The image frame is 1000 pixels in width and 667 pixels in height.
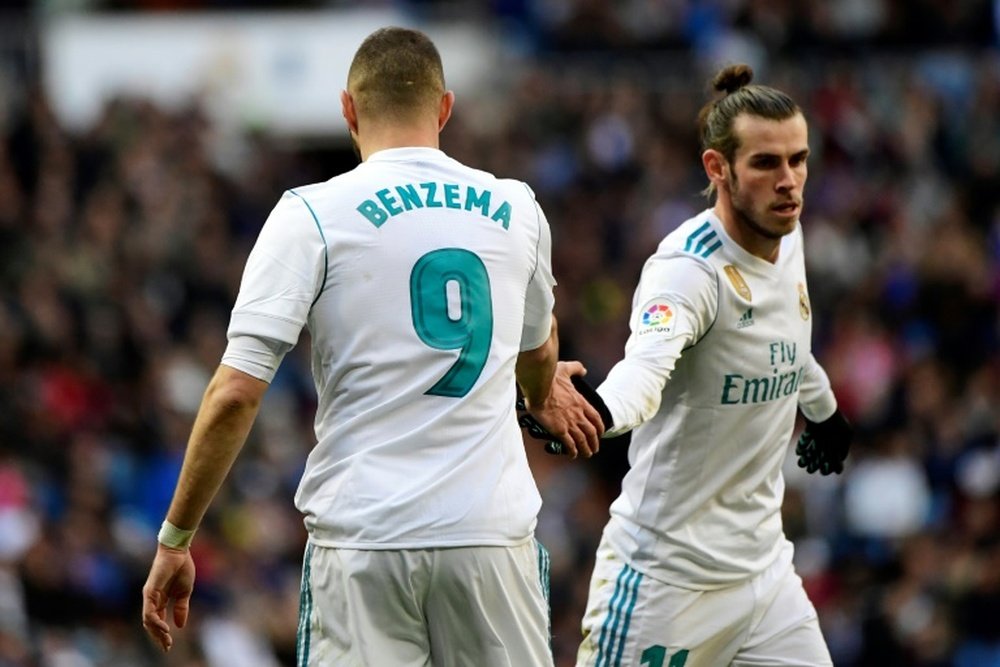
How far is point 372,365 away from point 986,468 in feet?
30.1

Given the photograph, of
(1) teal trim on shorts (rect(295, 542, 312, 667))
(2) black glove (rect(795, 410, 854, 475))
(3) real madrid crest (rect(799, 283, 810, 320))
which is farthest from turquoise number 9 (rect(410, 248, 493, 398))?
(2) black glove (rect(795, 410, 854, 475))

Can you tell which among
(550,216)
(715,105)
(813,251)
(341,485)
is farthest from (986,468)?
(341,485)

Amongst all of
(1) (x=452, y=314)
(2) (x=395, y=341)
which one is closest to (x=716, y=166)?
(1) (x=452, y=314)

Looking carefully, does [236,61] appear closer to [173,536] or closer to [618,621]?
[618,621]

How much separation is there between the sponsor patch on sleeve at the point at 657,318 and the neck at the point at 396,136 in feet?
3.81

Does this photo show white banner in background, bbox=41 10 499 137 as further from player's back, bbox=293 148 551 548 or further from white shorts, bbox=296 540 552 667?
white shorts, bbox=296 540 552 667

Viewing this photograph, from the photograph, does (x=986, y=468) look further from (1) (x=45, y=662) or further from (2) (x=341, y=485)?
(2) (x=341, y=485)

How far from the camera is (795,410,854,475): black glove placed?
7828 mm

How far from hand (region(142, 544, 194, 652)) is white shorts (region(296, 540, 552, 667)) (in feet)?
1.16

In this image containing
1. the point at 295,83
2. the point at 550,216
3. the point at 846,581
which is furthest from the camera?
the point at 295,83

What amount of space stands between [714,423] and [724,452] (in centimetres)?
11

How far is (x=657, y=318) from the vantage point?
675 cm

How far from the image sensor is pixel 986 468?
14008 millimetres

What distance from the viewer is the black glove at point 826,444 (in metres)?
7.83
